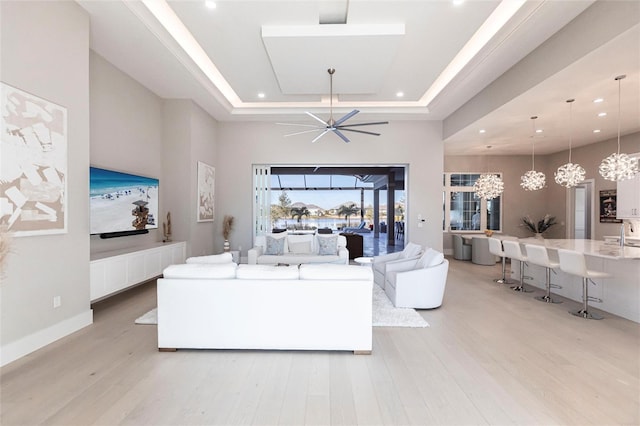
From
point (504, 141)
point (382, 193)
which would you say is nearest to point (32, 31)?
point (504, 141)

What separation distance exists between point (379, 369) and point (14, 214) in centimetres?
377

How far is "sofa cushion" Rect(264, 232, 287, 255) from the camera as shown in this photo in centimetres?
627

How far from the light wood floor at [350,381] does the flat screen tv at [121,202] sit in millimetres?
1621

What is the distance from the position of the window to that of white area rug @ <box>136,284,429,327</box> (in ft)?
20.4

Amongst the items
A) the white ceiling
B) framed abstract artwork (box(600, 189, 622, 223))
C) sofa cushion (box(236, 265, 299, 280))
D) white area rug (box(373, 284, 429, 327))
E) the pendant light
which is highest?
the white ceiling

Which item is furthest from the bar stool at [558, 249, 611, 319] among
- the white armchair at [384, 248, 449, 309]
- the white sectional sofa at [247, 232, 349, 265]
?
the white sectional sofa at [247, 232, 349, 265]

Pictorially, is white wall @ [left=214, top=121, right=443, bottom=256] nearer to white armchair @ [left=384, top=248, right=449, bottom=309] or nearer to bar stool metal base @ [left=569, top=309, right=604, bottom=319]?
white armchair @ [left=384, top=248, right=449, bottom=309]

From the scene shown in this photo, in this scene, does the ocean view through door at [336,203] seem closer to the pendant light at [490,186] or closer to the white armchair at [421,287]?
the pendant light at [490,186]

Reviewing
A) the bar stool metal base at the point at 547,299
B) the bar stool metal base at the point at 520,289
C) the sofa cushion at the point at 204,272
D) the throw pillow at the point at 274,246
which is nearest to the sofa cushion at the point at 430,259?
the bar stool metal base at the point at 547,299

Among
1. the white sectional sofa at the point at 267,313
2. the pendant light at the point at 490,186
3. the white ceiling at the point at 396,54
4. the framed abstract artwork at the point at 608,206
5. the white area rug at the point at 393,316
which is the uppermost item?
the white ceiling at the point at 396,54

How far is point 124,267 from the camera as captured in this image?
14.3 feet

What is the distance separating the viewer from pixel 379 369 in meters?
2.71

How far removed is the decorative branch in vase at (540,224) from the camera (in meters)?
9.02

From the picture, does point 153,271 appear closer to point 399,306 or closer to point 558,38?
point 399,306
